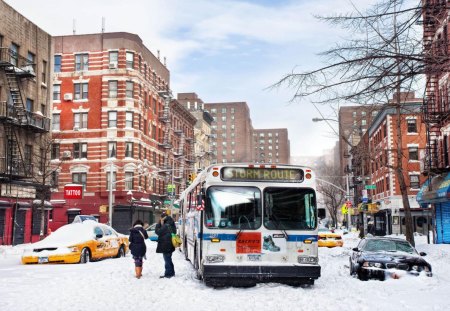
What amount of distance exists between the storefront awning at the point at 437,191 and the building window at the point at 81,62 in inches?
1470

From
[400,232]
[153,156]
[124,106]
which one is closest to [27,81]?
[124,106]

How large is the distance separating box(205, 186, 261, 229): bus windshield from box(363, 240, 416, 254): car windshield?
4.30 m

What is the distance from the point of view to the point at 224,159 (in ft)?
530

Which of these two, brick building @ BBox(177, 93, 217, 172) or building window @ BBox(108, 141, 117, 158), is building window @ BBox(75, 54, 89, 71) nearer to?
building window @ BBox(108, 141, 117, 158)

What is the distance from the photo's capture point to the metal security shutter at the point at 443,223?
32594mm

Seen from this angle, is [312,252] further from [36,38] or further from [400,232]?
[400,232]

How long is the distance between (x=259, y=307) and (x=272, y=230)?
10.1 feet

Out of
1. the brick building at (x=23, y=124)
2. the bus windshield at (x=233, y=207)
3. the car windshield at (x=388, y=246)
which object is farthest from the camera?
the brick building at (x=23, y=124)

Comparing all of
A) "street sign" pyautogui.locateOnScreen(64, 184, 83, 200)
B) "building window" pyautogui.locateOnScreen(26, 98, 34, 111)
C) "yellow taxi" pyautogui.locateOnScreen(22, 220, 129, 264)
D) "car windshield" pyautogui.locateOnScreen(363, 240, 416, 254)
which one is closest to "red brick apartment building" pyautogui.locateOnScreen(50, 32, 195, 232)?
"street sign" pyautogui.locateOnScreen(64, 184, 83, 200)

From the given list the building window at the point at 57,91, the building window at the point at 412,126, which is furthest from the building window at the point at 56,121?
the building window at the point at 412,126

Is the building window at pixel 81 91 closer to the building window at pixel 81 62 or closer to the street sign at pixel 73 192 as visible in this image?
the building window at pixel 81 62

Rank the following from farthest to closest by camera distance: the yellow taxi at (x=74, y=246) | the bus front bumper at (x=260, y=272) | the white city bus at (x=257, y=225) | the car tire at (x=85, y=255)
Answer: the car tire at (x=85, y=255), the yellow taxi at (x=74, y=246), the white city bus at (x=257, y=225), the bus front bumper at (x=260, y=272)

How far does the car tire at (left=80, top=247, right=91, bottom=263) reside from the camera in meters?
19.8

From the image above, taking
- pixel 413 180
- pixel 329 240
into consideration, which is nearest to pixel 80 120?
pixel 329 240
